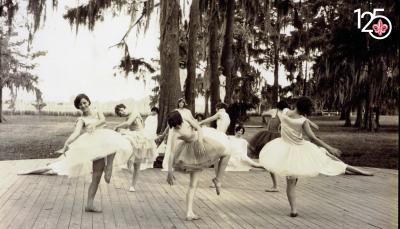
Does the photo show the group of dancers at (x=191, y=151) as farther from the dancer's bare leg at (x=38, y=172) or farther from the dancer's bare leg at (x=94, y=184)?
the dancer's bare leg at (x=38, y=172)

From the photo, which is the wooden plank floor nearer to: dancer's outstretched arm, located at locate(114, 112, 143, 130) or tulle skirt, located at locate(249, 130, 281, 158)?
tulle skirt, located at locate(249, 130, 281, 158)

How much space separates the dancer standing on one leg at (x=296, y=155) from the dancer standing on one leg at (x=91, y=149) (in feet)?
6.63

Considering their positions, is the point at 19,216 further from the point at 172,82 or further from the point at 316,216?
the point at 172,82

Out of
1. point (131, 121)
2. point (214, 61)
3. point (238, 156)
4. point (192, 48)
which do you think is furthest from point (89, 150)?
point (214, 61)

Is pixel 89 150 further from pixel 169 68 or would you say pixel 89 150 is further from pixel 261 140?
pixel 169 68

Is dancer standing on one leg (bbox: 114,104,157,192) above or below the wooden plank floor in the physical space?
above

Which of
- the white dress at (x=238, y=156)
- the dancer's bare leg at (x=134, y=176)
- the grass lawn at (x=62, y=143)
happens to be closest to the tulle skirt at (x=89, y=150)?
the dancer's bare leg at (x=134, y=176)

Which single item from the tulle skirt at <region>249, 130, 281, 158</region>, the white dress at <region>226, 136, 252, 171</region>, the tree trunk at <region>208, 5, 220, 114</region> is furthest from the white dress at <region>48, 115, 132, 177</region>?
the tree trunk at <region>208, 5, 220, 114</region>

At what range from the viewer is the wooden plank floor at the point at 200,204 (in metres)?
6.83

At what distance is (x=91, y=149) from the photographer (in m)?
7.42

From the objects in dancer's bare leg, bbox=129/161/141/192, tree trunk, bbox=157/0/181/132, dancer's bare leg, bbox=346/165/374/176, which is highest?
tree trunk, bbox=157/0/181/132

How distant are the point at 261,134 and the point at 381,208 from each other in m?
3.46

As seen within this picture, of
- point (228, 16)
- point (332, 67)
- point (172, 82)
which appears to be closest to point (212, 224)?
point (172, 82)

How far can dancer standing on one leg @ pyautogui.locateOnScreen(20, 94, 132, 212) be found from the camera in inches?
293
